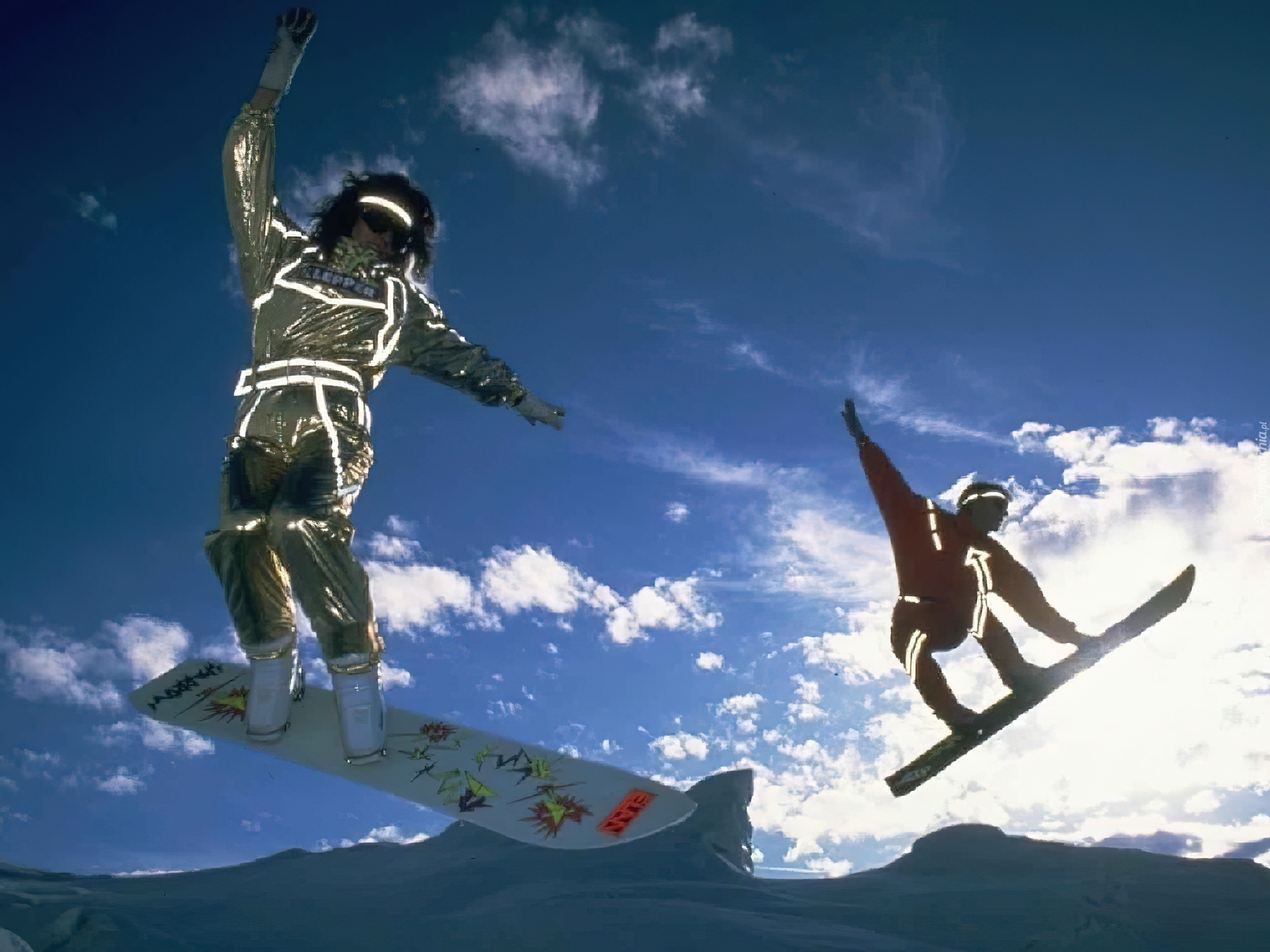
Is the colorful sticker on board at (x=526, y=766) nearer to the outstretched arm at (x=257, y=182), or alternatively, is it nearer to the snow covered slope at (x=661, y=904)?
the snow covered slope at (x=661, y=904)

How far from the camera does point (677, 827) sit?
6594 mm

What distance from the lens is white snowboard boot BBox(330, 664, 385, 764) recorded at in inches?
122

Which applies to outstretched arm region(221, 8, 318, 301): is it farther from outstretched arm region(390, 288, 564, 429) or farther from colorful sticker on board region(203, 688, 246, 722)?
colorful sticker on board region(203, 688, 246, 722)

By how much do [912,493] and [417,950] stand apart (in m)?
3.33

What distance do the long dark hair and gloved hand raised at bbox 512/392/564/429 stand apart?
40.5 inches

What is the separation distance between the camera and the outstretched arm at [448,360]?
11.8 feet

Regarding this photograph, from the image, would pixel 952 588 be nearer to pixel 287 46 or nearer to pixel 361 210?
pixel 361 210

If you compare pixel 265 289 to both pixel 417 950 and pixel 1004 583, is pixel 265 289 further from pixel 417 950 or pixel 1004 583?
pixel 1004 583

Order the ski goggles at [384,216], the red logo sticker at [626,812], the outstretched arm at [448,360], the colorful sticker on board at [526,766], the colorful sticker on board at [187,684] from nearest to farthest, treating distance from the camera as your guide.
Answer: the red logo sticker at [626,812]
the colorful sticker on board at [526,766]
the ski goggles at [384,216]
the outstretched arm at [448,360]
the colorful sticker on board at [187,684]

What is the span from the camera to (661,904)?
3.71 metres

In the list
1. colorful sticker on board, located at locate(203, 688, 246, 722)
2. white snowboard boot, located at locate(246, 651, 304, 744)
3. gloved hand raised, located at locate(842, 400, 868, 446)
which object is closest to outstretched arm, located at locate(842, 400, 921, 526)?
gloved hand raised, located at locate(842, 400, 868, 446)

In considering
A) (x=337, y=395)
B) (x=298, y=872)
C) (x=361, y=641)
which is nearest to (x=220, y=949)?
(x=361, y=641)

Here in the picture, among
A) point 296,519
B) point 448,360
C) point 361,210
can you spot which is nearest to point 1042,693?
point 448,360

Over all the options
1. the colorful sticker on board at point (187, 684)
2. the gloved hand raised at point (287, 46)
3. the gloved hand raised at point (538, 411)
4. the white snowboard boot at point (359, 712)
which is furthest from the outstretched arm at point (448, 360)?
the colorful sticker on board at point (187, 684)
